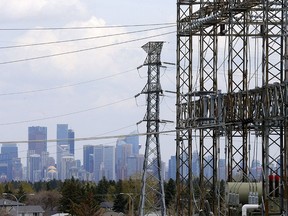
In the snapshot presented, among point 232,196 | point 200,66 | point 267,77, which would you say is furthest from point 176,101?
point 267,77

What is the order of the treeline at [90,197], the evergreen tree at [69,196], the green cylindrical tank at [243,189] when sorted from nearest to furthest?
the green cylindrical tank at [243,189], the treeline at [90,197], the evergreen tree at [69,196]

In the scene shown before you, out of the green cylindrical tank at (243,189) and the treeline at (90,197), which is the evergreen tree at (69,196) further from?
the green cylindrical tank at (243,189)

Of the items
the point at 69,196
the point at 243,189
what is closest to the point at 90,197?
the point at 69,196

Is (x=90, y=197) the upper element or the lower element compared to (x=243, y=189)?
upper

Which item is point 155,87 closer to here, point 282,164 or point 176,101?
point 176,101

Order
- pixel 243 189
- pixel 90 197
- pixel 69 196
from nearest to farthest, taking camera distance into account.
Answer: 1. pixel 243 189
2. pixel 90 197
3. pixel 69 196

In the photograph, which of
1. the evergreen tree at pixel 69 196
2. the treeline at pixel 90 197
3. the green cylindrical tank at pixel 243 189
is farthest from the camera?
the evergreen tree at pixel 69 196

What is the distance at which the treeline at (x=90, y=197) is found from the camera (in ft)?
290

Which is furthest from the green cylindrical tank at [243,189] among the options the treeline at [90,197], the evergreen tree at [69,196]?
the evergreen tree at [69,196]

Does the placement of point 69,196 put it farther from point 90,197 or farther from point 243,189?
point 243,189

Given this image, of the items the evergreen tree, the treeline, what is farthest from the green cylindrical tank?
the evergreen tree

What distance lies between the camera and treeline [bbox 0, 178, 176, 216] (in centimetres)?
8825

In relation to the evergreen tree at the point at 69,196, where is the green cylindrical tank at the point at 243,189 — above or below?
below

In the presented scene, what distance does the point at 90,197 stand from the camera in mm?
88312
